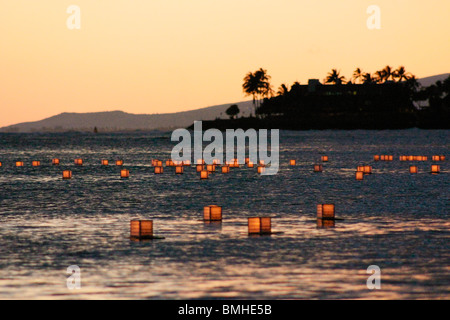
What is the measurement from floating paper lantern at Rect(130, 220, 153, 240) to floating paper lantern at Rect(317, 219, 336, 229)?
6.36m

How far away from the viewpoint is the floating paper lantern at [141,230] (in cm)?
2720

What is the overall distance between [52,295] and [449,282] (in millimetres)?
8896

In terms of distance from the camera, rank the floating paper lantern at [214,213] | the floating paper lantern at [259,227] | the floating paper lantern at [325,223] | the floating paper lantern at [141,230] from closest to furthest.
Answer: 1. the floating paper lantern at [141,230]
2. the floating paper lantern at [259,227]
3. the floating paper lantern at [325,223]
4. the floating paper lantern at [214,213]

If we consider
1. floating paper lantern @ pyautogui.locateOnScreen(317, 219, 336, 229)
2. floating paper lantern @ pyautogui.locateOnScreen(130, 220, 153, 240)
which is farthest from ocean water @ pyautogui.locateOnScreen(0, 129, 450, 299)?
floating paper lantern @ pyautogui.locateOnScreen(130, 220, 153, 240)

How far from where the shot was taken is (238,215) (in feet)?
115

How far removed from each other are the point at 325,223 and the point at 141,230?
753 centimetres

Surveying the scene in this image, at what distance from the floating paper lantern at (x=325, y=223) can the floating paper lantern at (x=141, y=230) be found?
20.9 feet

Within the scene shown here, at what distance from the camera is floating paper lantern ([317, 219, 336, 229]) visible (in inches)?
1192

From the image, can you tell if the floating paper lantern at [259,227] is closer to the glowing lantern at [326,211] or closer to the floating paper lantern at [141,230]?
the floating paper lantern at [141,230]

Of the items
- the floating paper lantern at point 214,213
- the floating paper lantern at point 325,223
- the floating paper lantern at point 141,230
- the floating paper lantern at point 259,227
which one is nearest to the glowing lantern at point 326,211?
the floating paper lantern at point 325,223

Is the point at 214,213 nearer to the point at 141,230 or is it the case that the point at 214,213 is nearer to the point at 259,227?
the point at 259,227

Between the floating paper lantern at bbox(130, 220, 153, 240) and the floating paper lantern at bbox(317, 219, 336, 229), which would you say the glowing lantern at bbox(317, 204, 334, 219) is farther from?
the floating paper lantern at bbox(130, 220, 153, 240)

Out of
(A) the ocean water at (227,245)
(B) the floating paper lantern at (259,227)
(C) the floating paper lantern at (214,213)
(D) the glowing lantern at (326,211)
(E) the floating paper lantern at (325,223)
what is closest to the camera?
(A) the ocean water at (227,245)
